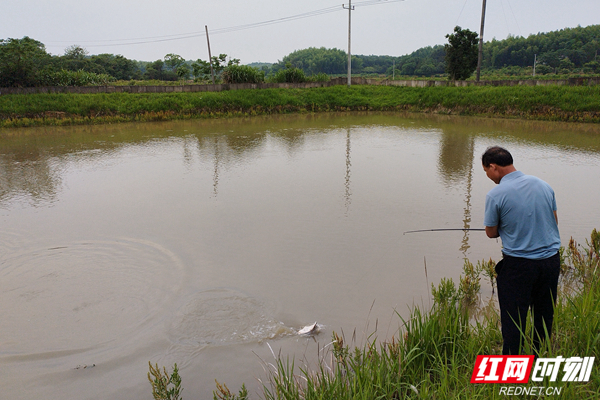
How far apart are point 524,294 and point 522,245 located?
29 centimetres

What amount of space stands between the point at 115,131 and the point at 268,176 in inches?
399

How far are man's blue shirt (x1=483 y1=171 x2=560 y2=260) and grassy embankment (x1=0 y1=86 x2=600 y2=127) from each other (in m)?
16.6

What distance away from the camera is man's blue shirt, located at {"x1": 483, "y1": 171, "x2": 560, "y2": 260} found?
2.39 meters

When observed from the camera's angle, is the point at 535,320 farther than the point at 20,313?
No

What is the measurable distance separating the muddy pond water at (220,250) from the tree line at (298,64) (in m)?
13.6

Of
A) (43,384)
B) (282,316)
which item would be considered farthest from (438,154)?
(43,384)

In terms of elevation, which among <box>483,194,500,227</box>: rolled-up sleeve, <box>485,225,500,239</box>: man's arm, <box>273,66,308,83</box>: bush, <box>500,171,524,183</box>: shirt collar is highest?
<box>273,66,308,83</box>: bush

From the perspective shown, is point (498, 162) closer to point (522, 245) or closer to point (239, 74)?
point (522, 245)

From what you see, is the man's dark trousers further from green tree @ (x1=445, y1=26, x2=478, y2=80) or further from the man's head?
green tree @ (x1=445, y1=26, x2=478, y2=80)

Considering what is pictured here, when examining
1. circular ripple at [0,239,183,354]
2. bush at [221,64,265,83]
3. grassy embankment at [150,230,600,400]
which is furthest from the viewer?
bush at [221,64,265,83]

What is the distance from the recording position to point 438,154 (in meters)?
10.6

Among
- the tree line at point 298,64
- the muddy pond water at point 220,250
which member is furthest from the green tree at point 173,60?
the muddy pond water at point 220,250

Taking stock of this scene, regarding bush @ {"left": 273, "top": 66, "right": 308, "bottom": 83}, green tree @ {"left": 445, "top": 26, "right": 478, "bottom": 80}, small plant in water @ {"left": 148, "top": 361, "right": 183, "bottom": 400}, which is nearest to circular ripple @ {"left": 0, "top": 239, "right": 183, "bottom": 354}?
small plant in water @ {"left": 148, "top": 361, "right": 183, "bottom": 400}

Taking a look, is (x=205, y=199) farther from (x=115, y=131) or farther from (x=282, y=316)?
(x=115, y=131)
